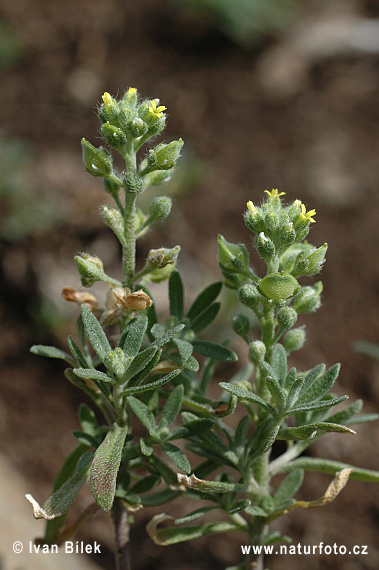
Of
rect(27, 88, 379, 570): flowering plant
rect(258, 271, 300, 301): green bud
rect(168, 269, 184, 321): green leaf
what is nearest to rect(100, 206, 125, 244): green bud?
rect(27, 88, 379, 570): flowering plant

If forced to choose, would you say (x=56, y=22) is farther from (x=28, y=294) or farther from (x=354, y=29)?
(x=28, y=294)

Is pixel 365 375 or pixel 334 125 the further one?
pixel 334 125

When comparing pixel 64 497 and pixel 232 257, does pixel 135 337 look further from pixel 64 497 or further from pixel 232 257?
pixel 64 497

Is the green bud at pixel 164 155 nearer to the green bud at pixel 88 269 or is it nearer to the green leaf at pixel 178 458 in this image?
the green bud at pixel 88 269

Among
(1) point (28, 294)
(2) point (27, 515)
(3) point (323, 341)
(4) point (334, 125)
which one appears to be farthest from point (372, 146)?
(2) point (27, 515)

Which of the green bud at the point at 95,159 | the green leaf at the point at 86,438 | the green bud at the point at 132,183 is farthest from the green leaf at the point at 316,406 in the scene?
the green bud at the point at 95,159
